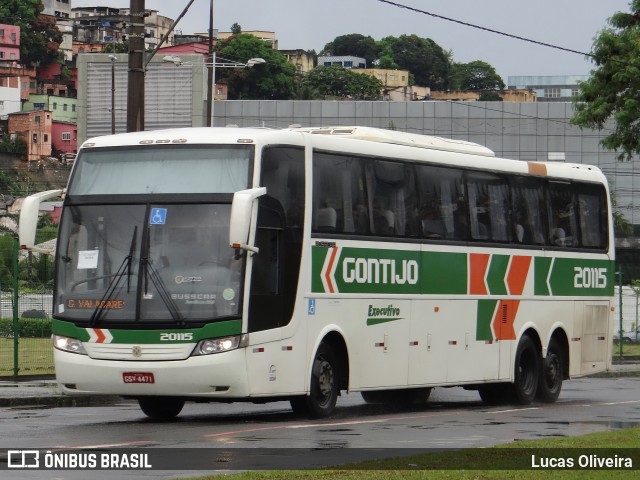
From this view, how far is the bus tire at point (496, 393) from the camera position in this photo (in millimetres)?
24188

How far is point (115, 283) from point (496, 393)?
8.42 metres

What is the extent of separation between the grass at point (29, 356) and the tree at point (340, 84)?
139 meters

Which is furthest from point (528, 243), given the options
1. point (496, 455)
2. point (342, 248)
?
point (496, 455)

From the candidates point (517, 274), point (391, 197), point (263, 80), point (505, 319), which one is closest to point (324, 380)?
point (391, 197)

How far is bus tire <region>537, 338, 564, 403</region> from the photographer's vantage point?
24562 mm

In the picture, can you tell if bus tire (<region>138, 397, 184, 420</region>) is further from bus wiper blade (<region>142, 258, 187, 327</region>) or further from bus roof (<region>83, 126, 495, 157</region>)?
bus roof (<region>83, 126, 495, 157</region>)

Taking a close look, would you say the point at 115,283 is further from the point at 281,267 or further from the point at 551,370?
the point at 551,370

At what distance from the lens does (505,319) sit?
23562 millimetres

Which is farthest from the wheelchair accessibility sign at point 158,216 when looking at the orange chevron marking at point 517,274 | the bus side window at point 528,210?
the bus side window at point 528,210

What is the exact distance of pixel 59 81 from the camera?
619ft

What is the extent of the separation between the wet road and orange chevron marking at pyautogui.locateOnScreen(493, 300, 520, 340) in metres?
1.07

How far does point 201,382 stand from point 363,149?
14.4ft

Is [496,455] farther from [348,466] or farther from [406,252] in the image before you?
[406,252]

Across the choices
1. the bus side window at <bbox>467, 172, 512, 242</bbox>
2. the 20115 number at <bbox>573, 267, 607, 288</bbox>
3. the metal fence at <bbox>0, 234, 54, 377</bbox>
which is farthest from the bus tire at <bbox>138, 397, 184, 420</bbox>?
the 20115 number at <bbox>573, 267, 607, 288</bbox>
